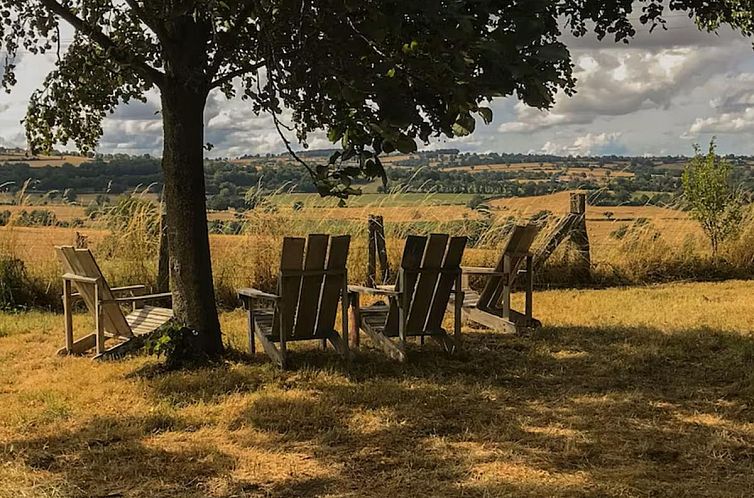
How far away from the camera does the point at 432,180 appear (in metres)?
12.8

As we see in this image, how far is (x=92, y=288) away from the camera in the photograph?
6602 millimetres

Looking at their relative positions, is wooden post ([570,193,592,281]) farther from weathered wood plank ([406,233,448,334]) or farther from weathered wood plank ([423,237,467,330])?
weathered wood plank ([406,233,448,334])

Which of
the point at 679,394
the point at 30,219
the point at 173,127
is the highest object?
the point at 173,127

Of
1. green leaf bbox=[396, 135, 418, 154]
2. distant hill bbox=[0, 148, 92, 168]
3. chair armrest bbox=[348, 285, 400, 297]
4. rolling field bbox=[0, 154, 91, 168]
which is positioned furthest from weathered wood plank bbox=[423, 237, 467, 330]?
rolling field bbox=[0, 154, 91, 168]

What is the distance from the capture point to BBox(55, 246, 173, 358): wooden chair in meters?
6.35

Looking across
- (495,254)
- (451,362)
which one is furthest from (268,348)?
(495,254)

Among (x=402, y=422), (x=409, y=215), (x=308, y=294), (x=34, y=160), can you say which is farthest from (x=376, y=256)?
(x=402, y=422)

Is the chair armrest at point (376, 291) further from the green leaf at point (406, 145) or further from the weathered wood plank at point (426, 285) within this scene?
the green leaf at point (406, 145)

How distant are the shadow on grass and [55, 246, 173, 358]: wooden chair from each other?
1.00m

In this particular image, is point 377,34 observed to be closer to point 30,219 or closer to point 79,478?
point 79,478

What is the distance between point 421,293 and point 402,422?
6.20ft

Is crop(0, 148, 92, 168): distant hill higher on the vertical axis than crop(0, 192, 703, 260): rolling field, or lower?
higher

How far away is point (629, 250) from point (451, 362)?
6.69 metres

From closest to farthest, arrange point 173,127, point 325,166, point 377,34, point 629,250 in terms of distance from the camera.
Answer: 1. point 377,34
2. point 325,166
3. point 173,127
4. point 629,250
